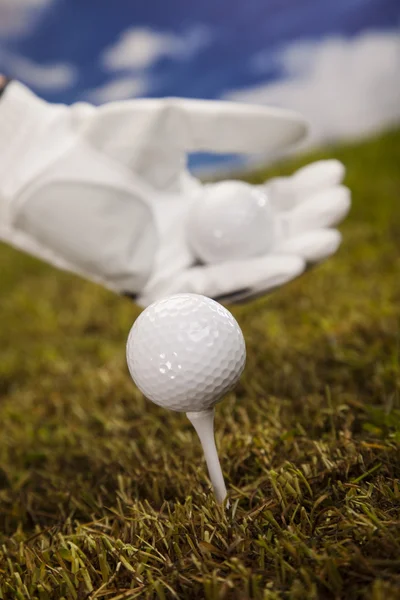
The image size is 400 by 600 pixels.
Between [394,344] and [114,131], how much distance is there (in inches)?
42.9

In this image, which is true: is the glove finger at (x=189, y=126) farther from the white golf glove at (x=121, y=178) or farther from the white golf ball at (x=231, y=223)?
the white golf ball at (x=231, y=223)

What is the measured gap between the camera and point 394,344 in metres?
1.60

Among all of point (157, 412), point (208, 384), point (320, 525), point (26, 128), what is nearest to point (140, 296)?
point (157, 412)

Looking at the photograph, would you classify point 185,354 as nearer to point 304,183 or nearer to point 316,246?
point 316,246

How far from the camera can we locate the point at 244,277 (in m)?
1.38

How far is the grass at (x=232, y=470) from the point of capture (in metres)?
0.79

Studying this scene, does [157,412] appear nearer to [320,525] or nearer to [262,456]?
[262,456]

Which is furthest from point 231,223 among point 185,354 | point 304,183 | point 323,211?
point 185,354

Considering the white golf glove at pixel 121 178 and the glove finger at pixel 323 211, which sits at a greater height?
the white golf glove at pixel 121 178

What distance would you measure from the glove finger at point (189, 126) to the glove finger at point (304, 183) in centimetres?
13

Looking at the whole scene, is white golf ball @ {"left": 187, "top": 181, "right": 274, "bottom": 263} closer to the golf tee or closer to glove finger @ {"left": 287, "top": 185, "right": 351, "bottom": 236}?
glove finger @ {"left": 287, "top": 185, "right": 351, "bottom": 236}

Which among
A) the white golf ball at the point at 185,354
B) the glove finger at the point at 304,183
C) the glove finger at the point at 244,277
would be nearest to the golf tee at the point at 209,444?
the white golf ball at the point at 185,354

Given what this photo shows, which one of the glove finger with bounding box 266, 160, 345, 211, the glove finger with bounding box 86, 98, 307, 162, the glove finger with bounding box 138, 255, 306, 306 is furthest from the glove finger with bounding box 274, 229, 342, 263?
the glove finger with bounding box 86, 98, 307, 162

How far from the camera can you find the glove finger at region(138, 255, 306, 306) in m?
1.36
